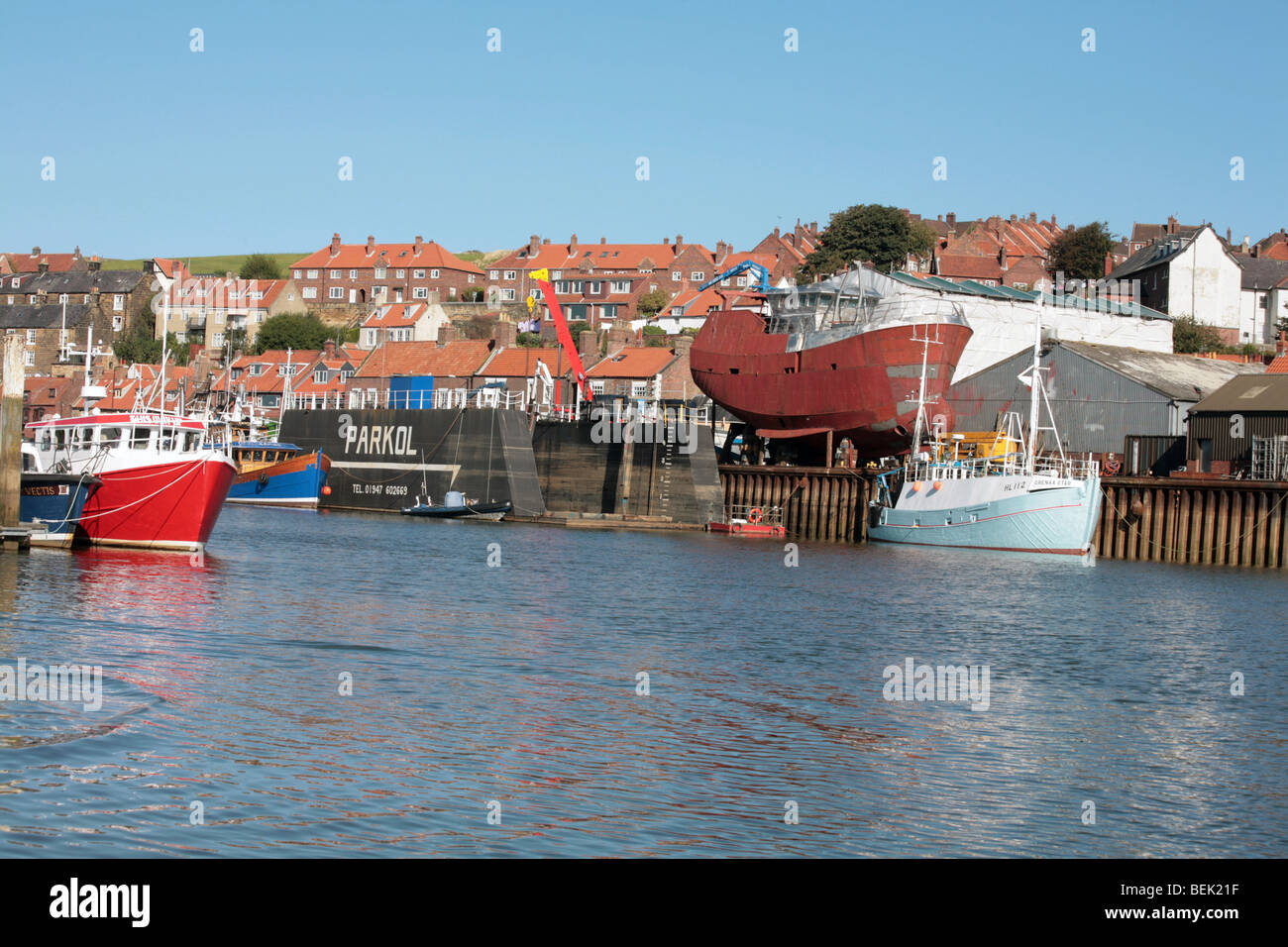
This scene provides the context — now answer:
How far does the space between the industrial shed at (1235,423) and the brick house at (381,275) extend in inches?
4001

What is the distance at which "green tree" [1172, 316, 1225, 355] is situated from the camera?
289ft

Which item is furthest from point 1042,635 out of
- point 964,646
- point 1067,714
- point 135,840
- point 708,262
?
point 708,262

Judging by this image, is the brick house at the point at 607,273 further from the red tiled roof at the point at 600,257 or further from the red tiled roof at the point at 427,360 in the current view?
the red tiled roof at the point at 427,360

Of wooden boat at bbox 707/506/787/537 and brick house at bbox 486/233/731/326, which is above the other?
brick house at bbox 486/233/731/326

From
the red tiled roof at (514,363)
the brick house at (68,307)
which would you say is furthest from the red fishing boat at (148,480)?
the brick house at (68,307)

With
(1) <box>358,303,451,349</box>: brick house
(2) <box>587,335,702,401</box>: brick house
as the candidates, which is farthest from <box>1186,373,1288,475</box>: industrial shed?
(1) <box>358,303,451,349</box>: brick house

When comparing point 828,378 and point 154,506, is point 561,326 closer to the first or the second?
point 828,378

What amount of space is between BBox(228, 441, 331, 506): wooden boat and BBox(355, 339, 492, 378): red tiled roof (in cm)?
2234

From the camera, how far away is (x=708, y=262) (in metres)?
138

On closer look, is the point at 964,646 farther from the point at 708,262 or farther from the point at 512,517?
the point at 708,262

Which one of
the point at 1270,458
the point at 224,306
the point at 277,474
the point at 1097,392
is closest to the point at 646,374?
the point at 277,474

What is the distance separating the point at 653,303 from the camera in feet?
419

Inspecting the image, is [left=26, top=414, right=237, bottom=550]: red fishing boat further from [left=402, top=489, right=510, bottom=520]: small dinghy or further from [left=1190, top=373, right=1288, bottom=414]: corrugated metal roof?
[left=1190, top=373, right=1288, bottom=414]: corrugated metal roof

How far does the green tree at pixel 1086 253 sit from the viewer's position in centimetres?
11806
